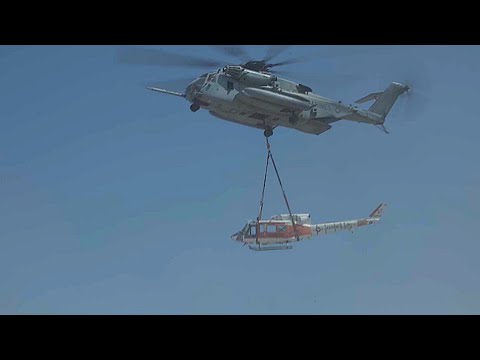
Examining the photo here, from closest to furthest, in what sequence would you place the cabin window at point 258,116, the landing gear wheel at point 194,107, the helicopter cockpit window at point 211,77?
the helicopter cockpit window at point 211,77 → the landing gear wheel at point 194,107 → the cabin window at point 258,116

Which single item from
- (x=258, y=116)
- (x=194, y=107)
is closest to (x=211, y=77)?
(x=194, y=107)

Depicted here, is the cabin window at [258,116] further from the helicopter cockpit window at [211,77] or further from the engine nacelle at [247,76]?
the helicopter cockpit window at [211,77]

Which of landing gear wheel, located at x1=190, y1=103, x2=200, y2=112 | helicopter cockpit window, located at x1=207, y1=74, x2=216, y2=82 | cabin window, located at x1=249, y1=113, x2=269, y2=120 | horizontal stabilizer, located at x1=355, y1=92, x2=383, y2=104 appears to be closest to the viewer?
helicopter cockpit window, located at x1=207, y1=74, x2=216, y2=82

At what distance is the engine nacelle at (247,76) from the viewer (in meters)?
26.6

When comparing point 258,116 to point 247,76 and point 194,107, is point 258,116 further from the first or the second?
point 194,107

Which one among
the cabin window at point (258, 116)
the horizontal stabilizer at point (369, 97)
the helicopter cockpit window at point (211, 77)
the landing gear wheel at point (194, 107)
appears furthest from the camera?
the horizontal stabilizer at point (369, 97)

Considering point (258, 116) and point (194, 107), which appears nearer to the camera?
point (194, 107)

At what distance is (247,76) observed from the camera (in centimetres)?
2664

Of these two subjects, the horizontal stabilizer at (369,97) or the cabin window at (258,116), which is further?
the horizontal stabilizer at (369,97)

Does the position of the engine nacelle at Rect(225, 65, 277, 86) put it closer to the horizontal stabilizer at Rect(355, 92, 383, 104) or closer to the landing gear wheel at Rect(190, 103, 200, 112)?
the landing gear wheel at Rect(190, 103, 200, 112)

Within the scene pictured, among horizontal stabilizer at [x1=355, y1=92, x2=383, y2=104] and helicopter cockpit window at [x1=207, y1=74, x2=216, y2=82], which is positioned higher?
horizontal stabilizer at [x1=355, y1=92, x2=383, y2=104]

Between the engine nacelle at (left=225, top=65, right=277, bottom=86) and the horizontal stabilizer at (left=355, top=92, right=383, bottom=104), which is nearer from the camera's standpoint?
the engine nacelle at (left=225, top=65, right=277, bottom=86)

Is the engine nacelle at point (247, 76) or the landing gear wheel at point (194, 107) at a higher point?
the engine nacelle at point (247, 76)

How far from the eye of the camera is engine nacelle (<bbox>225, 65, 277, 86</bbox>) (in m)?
26.6
